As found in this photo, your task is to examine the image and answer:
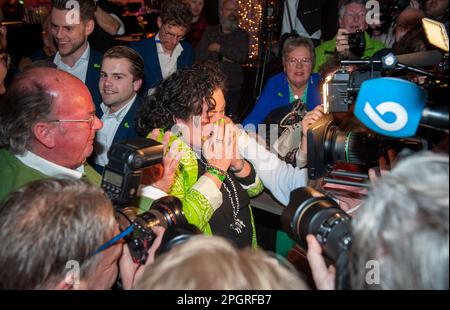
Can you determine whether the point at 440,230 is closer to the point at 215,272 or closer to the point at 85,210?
the point at 215,272

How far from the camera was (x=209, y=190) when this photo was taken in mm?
1618

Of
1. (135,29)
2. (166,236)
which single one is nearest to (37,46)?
(135,29)

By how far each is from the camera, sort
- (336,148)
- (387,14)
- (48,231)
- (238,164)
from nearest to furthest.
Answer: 1. (48,231)
2. (336,148)
3. (238,164)
4. (387,14)

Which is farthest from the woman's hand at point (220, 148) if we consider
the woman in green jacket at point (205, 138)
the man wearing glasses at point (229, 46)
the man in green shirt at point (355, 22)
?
the man wearing glasses at point (229, 46)

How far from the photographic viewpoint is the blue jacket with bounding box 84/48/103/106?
2.79 m

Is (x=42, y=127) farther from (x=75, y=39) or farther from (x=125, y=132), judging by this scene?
(x=75, y=39)

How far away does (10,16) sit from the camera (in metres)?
6.23

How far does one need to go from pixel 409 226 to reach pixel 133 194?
2.53 ft

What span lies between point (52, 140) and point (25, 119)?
115mm

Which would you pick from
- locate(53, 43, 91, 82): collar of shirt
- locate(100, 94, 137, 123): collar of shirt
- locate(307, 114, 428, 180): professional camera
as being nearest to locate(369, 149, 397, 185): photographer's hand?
locate(307, 114, 428, 180): professional camera

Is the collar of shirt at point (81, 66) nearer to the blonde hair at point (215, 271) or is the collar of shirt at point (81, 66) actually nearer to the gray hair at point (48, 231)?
the gray hair at point (48, 231)

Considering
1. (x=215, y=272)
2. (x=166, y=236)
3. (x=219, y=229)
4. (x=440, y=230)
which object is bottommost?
(x=219, y=229)

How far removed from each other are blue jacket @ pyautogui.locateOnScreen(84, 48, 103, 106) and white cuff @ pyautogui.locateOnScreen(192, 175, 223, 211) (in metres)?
1.38

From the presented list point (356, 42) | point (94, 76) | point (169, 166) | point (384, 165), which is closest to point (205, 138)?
point (169, 166)
